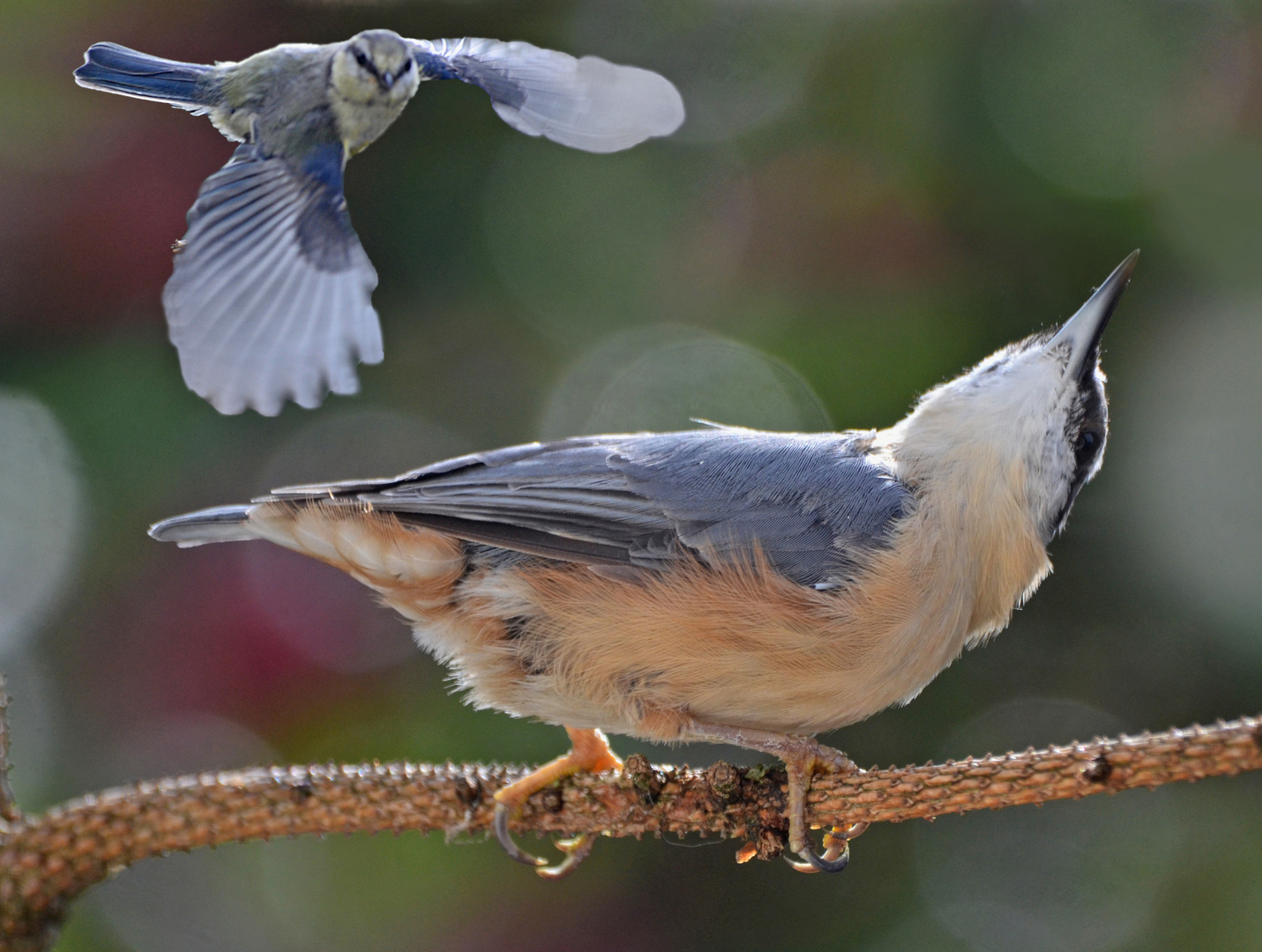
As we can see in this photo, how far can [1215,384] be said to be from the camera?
1.69 m

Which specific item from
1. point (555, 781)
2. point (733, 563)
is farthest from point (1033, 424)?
point (555, 781)

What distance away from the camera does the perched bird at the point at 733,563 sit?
42.7 inches

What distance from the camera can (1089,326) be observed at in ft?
3.41

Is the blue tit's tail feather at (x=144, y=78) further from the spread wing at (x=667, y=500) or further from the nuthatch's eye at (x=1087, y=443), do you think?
the nuthatch's eye at (x=1087, y=443)

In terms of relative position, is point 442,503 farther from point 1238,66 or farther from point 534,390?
point 1238,66

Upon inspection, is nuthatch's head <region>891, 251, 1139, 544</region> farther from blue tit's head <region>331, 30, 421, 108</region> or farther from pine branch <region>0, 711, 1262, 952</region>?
blue tit's head <region>331, 30, 421, 108</region>

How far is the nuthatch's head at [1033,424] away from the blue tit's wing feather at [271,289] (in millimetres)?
818

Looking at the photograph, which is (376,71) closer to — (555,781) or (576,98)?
(576,98)

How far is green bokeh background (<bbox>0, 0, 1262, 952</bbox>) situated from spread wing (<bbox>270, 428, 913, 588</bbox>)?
358 millimetres

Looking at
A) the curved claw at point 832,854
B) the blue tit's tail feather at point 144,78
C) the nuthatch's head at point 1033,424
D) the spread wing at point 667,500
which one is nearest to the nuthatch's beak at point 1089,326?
the nuthatch's head at point 1033,424

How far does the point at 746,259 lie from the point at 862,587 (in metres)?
0.88

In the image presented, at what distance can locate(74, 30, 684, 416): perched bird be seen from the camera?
18.4 inches

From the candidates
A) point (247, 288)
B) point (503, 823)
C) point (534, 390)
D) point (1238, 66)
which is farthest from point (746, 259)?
point (247, 288)

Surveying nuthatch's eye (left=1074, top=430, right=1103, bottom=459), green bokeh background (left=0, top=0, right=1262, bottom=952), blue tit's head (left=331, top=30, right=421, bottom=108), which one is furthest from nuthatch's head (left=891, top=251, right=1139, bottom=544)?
blue tit's head (left=331, top=30, right=421, bottom=108)
